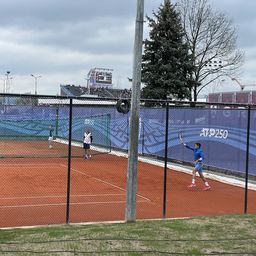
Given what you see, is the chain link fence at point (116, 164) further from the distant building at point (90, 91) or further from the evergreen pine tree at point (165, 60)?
the distant building at point (90, 91)

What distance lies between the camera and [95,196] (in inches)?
648

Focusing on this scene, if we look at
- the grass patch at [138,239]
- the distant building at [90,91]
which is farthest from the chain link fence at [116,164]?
the distant building at [90,91]

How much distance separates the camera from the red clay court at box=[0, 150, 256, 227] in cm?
1311

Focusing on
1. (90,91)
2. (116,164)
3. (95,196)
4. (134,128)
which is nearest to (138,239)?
(134,128)

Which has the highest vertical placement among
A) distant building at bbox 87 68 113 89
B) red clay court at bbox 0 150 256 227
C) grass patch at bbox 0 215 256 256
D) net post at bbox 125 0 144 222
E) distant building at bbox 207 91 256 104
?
distant building at bbox 87 68 113 89

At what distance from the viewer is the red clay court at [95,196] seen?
13.1 metres

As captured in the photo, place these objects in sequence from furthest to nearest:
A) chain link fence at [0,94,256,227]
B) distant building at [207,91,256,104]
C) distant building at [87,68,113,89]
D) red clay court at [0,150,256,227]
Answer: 1. distant building at [87,68,113,89]
2. distant building at [207,91,256,104]
3. chain link fence at [0,94,256,227]
4. red clay court at [0,150,256,227]

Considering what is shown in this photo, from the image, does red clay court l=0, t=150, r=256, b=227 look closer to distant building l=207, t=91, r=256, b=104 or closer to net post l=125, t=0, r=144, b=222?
net post l=125, t=0, r=144, b=222

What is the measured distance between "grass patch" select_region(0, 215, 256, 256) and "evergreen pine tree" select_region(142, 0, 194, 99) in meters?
30.8

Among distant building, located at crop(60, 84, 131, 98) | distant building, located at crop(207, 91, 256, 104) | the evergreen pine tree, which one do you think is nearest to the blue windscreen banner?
the evergreen pine tree

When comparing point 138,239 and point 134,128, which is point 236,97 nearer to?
point 134,128

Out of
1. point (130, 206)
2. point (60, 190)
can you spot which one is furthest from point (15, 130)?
point (130, 206)

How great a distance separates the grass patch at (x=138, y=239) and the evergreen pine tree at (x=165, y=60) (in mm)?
30797

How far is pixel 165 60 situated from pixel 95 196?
85.0 ft
